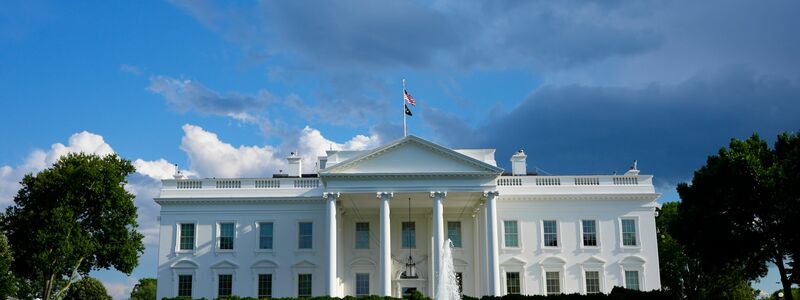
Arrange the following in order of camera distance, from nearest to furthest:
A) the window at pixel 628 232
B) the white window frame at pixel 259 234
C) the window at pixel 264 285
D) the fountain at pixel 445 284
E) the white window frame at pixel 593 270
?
the fountain at pixel 445 284, the white window frame at pixel 593 270, the window at pixel 628 232, the window at pixel 264 285, the white window frame at pixel 259 234

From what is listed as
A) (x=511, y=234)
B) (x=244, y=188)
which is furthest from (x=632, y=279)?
(x=244, y=188)

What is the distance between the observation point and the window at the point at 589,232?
126ft

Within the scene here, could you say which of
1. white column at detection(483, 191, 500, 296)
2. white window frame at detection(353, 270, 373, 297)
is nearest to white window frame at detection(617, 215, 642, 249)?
white column at detection(483, 191, 500, 296)

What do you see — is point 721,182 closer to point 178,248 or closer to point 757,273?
point 757,273

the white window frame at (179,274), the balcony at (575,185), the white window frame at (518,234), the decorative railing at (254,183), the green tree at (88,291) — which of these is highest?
the decorative railing at (254,183)

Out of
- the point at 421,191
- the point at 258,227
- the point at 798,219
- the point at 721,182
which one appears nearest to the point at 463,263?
the point at 421,191

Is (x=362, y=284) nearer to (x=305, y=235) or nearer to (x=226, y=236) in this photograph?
(x=305, y=235)

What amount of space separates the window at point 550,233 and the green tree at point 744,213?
7.21m

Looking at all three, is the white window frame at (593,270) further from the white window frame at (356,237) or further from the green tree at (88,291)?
the green tree at (88,291)

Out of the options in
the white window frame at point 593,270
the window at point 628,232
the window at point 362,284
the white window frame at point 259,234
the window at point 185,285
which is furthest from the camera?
the window at point 362,284

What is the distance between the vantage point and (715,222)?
31906mm

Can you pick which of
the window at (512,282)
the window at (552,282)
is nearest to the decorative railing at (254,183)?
the window at (512,282)

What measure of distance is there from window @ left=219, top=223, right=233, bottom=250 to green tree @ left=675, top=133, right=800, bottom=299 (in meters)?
22.6

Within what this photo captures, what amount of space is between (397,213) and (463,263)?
4.37 m
